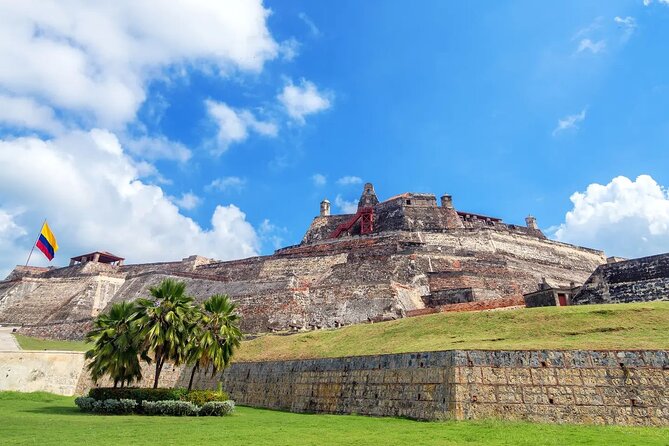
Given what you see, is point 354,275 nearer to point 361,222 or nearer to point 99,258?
point 361,222

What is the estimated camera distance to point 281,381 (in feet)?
66.1

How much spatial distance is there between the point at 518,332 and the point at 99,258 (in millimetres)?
54151

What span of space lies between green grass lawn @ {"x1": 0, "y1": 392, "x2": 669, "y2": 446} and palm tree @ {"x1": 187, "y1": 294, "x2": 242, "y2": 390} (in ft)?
10.4

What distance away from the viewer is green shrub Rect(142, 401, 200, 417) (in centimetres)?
1758

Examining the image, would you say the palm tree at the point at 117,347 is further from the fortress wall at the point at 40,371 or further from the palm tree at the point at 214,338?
the fortress wall at the point at 40,371

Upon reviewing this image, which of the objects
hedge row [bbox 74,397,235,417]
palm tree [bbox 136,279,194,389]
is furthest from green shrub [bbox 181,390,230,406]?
palm tree [bbox 136,279,194,389]

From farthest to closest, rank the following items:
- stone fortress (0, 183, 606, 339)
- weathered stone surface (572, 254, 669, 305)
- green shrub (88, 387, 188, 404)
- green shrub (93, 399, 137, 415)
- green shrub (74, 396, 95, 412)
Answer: stone fortress (0, 183, 606, 339)
weathered stone surface (572, 254, 669, 305)
green shrub (74, 396, 95, 412)
green shrub (88, 387, 188, 404)
green shrub (93, 399, 137, 415)

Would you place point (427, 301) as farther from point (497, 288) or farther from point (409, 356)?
point (409, 356)

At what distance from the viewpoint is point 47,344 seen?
33.9m

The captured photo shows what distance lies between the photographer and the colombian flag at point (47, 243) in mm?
40219

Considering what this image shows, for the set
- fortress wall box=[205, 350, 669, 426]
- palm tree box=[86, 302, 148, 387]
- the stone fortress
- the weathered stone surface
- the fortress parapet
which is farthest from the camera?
the fortress parapet

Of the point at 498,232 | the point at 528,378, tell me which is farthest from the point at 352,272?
the point at 528,378

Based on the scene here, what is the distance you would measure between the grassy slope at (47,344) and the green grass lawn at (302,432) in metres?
17.6

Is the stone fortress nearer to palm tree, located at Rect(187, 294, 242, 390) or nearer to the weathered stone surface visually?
the weathered stone surface
